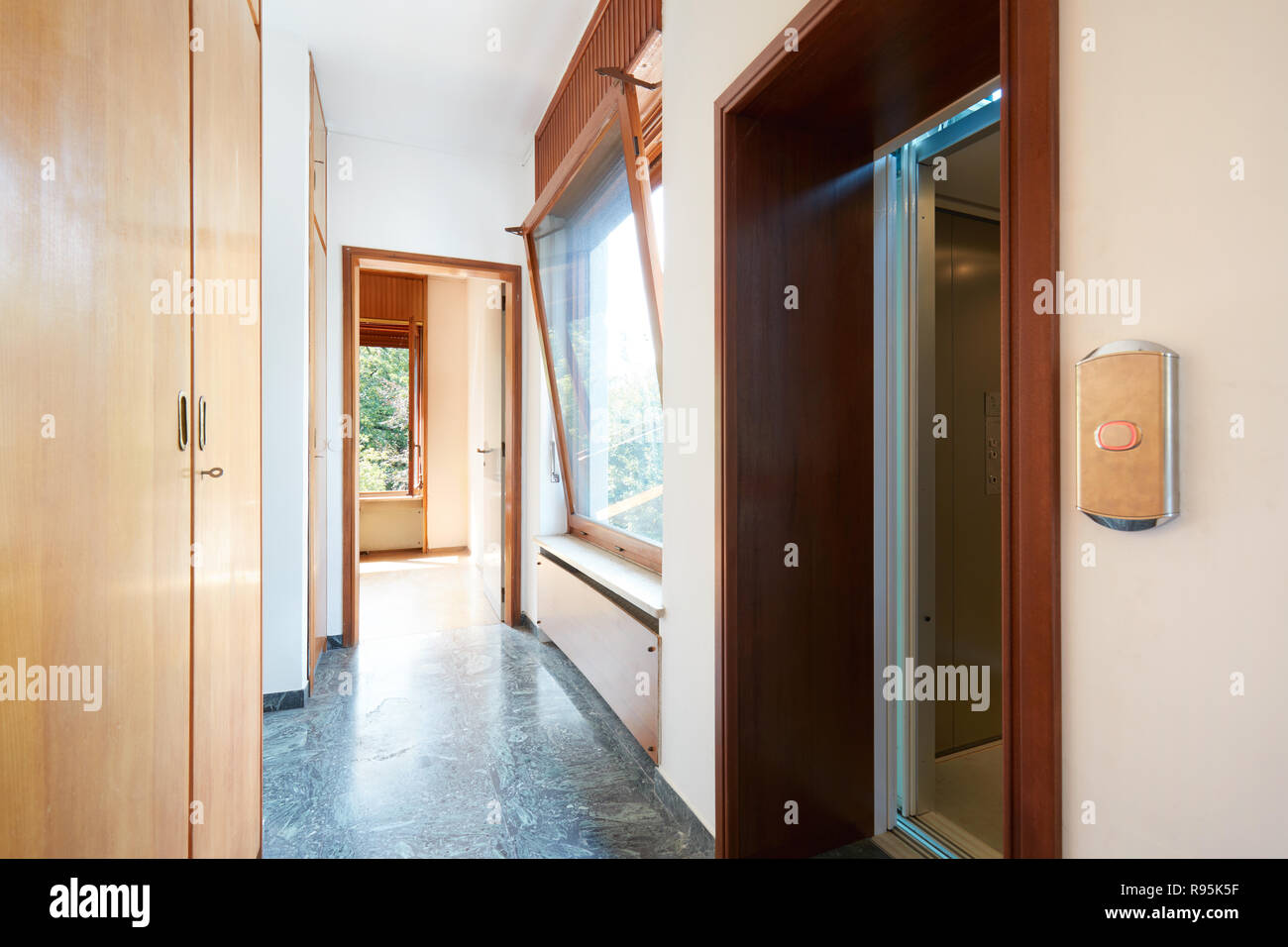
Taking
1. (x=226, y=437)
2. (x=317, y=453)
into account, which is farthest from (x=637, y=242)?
(x=317, y=453)

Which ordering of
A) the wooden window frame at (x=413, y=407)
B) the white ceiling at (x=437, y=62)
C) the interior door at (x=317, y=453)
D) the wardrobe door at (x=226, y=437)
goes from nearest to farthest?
the wardrobe door at (x=226, y=437) → the white ceiling at (x=437, y=62) → the interior door at (x=317, y=453) → the wooden window frame at (x=413, y=407)

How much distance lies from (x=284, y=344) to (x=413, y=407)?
14.3 feet

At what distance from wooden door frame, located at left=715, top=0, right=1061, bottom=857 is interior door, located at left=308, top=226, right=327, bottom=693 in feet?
11.0

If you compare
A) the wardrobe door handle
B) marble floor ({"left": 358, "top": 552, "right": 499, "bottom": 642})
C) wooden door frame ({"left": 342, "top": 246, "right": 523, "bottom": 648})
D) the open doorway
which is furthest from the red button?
marble floor ({"left": 358, "top": 552, "right": 499, "bottom": 642})

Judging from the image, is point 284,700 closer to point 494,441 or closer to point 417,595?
point 417,595

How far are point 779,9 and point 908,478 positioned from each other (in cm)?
136

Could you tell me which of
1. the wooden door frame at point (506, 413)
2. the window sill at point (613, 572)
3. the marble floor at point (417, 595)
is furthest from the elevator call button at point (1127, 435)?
the marble floor at point (417, 595)

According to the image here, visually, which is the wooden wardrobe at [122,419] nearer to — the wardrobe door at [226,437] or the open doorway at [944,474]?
the wardrobe door at [226,437]

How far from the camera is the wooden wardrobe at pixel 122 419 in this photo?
61cm

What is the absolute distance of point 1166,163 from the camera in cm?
73

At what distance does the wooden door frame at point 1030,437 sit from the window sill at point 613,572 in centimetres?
140

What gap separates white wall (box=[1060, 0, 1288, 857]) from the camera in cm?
65

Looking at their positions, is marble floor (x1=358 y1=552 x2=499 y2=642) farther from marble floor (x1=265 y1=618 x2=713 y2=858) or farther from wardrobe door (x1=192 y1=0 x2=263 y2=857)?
wardrobe door (x1=192 y1=0 x2=263 y2=857)

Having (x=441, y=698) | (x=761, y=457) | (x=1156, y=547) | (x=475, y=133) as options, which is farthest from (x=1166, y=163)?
(x=475, y=133)
